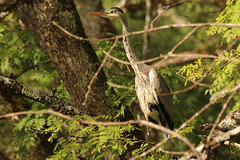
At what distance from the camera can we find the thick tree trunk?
372cm

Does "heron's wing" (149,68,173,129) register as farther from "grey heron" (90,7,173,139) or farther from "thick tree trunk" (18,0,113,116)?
"thick tree trunk" (18,0,113,116)

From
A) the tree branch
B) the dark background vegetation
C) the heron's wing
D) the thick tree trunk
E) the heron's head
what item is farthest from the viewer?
the heron's head

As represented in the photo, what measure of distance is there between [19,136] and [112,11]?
207cm

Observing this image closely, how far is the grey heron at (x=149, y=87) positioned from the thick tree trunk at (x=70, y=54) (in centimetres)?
39

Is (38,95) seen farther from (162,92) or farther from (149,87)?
(162,92)

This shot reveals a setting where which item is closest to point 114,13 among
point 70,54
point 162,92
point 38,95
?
point 70,54

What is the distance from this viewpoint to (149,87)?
12.9 ft

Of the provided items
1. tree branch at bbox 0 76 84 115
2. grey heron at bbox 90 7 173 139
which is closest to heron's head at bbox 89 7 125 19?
grey heron at bbox 90 7 173 139

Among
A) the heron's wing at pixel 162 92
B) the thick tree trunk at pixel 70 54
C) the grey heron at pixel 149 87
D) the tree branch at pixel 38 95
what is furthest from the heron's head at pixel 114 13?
the tree branch at pixel 38 95

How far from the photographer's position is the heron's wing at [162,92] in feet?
12.6

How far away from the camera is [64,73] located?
3781mm

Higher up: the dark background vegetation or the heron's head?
the heron's head

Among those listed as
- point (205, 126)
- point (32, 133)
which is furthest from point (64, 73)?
point (205, 126)

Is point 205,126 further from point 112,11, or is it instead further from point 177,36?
point 177,36
